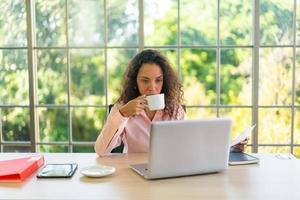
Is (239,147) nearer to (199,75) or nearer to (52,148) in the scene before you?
(199,75)

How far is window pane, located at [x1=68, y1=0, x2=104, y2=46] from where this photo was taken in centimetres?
322

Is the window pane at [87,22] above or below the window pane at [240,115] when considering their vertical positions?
above

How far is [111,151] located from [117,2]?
1.53 m

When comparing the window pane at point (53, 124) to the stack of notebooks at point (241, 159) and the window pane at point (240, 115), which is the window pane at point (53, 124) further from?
the stack of notebooks at point (241, 159)

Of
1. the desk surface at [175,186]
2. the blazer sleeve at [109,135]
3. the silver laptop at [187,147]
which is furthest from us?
the blazer sleeve at [109,135]

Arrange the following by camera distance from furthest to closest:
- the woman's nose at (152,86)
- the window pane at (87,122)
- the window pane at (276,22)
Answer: the window pane at (87,122) → the window pane at (276,22) → the woman's nose at (152,86)

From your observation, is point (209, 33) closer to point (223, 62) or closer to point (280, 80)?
point (223, 62)

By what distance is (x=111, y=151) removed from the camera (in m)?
2.04

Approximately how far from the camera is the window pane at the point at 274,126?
319 centimetres

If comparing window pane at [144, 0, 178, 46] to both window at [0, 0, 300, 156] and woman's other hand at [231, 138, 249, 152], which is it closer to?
window at [0, 0, 300, 156]

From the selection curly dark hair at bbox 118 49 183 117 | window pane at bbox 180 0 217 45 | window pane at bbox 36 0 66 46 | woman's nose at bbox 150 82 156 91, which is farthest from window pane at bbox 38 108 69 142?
woman's nose at bbox 150 82 156 91

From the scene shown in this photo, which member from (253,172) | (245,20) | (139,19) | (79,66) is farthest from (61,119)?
(253,172)

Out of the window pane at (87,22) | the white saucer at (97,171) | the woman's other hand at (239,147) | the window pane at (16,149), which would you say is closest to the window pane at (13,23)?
the window pane at (87,22)

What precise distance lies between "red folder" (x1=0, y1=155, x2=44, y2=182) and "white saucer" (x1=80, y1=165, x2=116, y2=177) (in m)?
0.21
